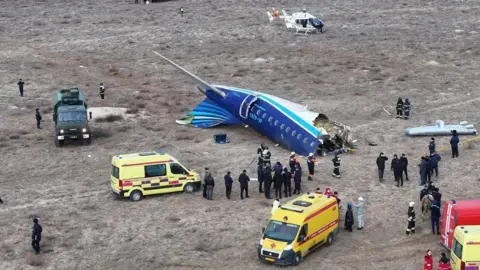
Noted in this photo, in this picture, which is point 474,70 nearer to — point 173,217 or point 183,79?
point 183,79

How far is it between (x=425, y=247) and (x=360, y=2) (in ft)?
172

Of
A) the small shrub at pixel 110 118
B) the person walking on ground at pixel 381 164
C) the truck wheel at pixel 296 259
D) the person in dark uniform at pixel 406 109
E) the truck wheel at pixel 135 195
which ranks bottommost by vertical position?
the truck wheel at pixel 296 259

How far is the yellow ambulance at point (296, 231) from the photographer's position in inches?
1090

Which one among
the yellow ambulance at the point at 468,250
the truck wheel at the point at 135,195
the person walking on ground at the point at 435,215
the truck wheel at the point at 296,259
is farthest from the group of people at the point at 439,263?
the truck wheel at the point at 135,195

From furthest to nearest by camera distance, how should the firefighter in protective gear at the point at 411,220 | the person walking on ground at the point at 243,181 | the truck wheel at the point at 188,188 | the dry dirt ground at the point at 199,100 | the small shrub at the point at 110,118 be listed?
1. the small shrub at the point at 110,118
2. the truck wheel at the point at 188,188
3. the person walking on ground at the point at 243,181
4. the dry dirt ground at the point at 199,100
5. the firefighter in protective gear at the point at 411,220

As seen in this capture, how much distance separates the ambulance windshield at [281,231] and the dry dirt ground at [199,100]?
1.27 meters

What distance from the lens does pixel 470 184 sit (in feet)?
116

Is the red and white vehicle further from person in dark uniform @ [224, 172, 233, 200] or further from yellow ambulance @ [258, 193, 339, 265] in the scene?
person in dark uniform @ [224, 172, 233, 200]

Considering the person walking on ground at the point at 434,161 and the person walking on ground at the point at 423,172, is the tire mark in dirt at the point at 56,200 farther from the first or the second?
the person walking on ground at the point at 434,161

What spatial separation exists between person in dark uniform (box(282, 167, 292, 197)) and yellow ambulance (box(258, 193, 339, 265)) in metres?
4.78

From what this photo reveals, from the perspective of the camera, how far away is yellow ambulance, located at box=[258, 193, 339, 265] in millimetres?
27688

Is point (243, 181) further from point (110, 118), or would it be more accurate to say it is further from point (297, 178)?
point (110, 118)

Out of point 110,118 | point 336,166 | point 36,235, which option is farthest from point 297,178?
point 110,118

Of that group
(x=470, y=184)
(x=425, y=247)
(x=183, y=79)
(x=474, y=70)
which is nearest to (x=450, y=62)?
(x=474, y=70)
